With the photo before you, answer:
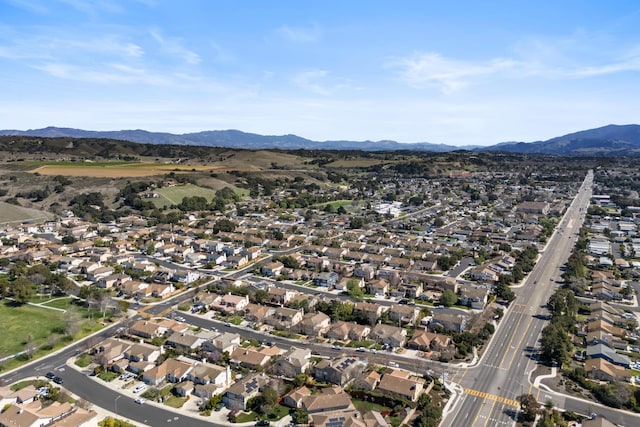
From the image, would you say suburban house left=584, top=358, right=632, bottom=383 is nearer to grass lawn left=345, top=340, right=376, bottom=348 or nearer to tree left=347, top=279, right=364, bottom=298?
grass lawn left=345, top=340, right=376, bottom=348

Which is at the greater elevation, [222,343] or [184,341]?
[222,343]

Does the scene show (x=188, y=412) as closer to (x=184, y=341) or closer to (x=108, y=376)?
(x=108, y=376)

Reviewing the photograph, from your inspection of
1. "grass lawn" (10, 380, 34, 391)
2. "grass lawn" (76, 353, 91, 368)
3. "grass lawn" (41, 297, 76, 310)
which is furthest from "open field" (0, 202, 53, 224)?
"grass lawn" (10, 380, 34, 391)

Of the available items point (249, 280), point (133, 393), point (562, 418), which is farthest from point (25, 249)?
point (562, 418)

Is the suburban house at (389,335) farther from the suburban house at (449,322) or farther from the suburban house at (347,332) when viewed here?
the suburban house at (449,322)

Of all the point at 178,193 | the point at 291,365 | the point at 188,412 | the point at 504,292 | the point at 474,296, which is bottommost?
the point at 188,412

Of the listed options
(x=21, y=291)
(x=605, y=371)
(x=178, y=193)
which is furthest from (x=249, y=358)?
(x=178, y=193)

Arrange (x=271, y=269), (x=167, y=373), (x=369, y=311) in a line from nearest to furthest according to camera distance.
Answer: (x=167, y=373) → (x=369, y=311) → (x=271, y=269)
